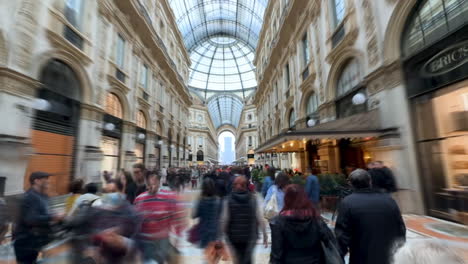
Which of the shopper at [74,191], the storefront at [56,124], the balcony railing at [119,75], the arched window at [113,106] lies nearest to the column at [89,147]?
the storefront at [56,124]

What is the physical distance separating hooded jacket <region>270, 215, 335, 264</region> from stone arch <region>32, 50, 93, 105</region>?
9228 millimetres

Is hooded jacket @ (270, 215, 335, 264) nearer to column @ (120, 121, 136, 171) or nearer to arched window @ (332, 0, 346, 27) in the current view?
arched window @ (332, 0, 346, 27)

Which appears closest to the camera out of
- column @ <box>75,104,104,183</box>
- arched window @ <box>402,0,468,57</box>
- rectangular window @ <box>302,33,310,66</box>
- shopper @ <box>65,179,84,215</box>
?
shopper @ <box>65,179,84,215</box>

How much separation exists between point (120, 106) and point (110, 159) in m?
3.41

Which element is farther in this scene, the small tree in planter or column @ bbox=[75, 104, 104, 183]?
column @ bbox=[75, 104, 104, 183]

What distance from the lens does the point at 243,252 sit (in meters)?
2.93

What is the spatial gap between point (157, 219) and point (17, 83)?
7.35 metres

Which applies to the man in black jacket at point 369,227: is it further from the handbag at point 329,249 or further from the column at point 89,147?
the column at point 89,147

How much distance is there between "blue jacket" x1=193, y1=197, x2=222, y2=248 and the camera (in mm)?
3184

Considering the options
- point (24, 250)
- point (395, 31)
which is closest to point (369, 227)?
point (24, 250)

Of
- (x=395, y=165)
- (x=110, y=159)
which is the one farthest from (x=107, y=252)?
(x=110, y=159)

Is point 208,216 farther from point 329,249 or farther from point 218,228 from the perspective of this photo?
point 329,249

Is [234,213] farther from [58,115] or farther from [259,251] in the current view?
[58,115]

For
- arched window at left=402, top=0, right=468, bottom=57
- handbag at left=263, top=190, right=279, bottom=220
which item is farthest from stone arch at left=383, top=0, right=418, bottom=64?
handbag at left=263, top=190, right=279, bottom=220
